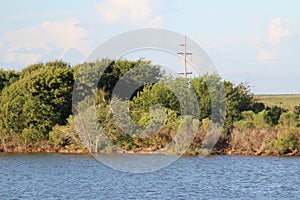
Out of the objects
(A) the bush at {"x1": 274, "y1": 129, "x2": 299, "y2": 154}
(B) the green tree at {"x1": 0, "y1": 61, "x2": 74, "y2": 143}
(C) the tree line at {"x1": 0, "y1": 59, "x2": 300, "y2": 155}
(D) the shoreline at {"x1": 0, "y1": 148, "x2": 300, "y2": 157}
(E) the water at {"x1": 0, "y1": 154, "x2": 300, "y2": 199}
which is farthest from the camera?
(B) the green tree at {"x1": 0, "y1": 61, "x2": 74, "y2": 143}

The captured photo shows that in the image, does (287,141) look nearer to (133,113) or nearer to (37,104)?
(133,113)

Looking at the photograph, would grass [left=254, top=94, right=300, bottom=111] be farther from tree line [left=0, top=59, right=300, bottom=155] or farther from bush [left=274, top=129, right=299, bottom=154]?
bush [left=274, top=129, right=299, bottom=154]

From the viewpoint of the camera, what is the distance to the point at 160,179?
38.0 m

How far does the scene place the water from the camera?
105 ft

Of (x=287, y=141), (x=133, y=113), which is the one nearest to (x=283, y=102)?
(x=133, y=113)

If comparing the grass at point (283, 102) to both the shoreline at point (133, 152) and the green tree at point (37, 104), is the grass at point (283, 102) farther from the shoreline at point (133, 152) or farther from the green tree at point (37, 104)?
the shoreline at point (133, 152)

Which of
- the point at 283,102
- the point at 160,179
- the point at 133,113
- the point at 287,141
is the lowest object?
the point at 160,179

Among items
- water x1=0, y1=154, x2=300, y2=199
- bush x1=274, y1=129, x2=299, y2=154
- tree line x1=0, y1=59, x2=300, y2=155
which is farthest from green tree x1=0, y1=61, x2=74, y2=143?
bush x1=274, y1=129, x2=299, y2=154

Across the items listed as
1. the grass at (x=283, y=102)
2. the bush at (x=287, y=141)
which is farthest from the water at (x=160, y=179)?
the grass at (x=283, y=102)

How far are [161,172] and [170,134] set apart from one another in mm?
11919

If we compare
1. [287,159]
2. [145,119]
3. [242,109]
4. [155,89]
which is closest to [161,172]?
[287,159]

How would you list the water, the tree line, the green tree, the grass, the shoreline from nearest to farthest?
the water → the shoreline → the tree line → the green tree → the grass

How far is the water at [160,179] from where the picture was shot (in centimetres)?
3212

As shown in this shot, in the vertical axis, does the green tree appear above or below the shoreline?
above
